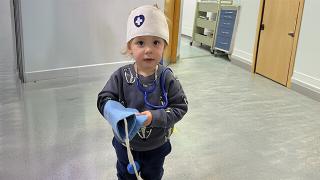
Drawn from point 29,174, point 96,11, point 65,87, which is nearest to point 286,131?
point 29,174

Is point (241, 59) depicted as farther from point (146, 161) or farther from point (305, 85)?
point (146, 161)

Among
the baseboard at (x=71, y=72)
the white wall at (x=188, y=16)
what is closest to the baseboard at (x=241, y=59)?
the baseboard at (x=71, y=72)

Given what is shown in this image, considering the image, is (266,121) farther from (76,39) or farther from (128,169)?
(76,39)

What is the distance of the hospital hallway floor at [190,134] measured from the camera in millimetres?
2051

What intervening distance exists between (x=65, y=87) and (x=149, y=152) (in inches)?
100

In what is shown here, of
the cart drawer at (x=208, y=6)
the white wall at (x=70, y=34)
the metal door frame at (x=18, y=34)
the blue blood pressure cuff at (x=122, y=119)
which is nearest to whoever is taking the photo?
the blue blood pressure cuff at (x=122, y=119)

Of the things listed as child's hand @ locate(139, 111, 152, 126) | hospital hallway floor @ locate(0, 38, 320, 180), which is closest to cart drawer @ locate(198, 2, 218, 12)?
hospital hallway floor @ locate(0, 38, 320, 180)

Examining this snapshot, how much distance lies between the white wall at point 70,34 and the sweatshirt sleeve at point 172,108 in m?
2.88

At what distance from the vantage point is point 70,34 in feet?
12.7

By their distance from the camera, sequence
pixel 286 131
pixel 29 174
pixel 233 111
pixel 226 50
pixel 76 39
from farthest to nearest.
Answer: pixel 226 50 → pixel 76 39 → pixel 233 111 → pixel 286 131 → pixel 29 174

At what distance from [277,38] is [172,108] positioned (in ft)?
11.7

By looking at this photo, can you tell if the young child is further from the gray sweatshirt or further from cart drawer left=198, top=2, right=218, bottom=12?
cart drawer left=198, top=2, right=218, bottom=12

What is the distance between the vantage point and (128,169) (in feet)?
3.95

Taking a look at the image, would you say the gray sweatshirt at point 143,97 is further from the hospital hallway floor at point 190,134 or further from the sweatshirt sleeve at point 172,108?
the hospital hallway floor at point 190,134
